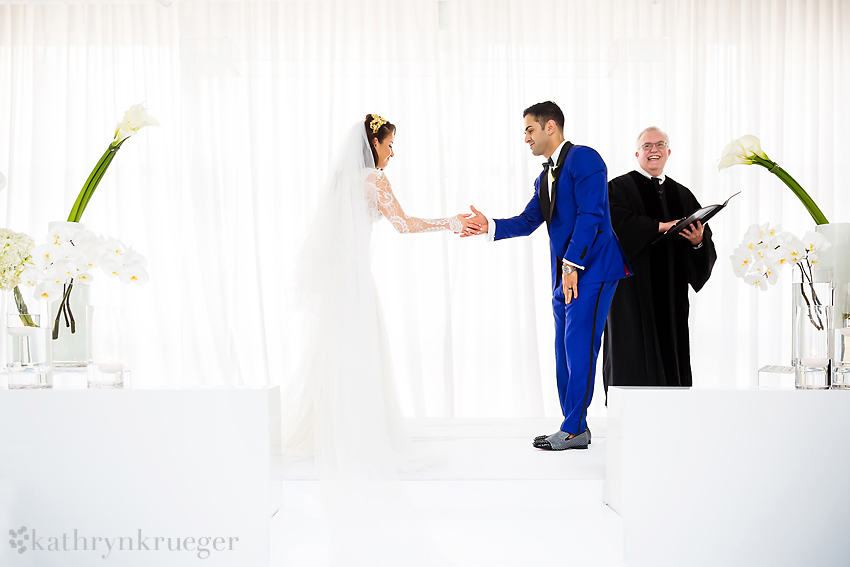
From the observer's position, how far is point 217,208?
13.6 ft

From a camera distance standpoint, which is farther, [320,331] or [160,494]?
[320,331]

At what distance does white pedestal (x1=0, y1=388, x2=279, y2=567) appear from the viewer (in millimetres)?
1911

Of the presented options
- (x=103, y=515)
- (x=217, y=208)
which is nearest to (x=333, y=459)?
(x=103, y=515)

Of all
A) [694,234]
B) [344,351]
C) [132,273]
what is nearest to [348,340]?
[344,351]

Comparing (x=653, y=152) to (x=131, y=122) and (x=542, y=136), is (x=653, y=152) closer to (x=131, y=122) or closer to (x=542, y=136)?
(x=542, y=136)

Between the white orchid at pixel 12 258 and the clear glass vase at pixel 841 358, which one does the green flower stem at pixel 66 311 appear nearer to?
the white orchid at pixel 12 258

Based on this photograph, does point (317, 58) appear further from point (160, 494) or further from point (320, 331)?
point (160, 494)

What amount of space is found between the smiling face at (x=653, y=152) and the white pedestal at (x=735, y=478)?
5.75 feet

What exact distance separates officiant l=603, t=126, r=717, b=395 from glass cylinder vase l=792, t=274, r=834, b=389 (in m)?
1.12

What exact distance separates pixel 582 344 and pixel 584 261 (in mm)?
380

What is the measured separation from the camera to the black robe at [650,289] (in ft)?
10.6

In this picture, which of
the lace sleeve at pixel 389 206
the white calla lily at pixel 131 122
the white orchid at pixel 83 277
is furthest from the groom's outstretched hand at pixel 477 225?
the white orchid at pixel 83 277

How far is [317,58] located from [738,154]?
2.80m

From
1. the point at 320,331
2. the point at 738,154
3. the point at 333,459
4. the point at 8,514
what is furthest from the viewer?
the point at 738,154
